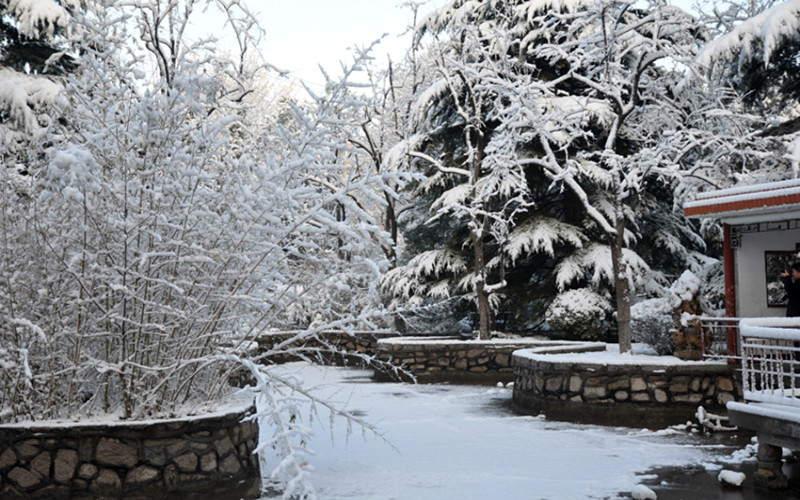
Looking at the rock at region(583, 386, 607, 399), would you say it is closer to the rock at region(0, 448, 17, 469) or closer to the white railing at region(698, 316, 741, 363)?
the white railing at region(698, 316, 741, 363)

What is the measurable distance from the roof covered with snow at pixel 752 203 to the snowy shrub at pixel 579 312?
18.7 feet

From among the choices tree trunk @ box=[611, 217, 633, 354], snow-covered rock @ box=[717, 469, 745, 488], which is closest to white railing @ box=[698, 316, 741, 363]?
tree trunk @ box=[611, 217, 633, 354]

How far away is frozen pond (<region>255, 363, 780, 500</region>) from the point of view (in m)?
5.96

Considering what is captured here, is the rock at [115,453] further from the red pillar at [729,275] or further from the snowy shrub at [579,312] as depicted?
the snowy shrub at [579,312]

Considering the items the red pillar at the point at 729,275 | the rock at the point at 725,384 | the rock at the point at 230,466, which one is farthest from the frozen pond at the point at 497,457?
the red pillar at the point at 729,275

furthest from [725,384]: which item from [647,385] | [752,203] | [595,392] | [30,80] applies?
[30,80]

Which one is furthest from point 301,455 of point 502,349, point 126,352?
point 502,349

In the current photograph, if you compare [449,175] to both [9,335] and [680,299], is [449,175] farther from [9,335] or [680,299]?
[9,335]

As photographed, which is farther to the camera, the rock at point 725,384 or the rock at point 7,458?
the rock at point 725,384

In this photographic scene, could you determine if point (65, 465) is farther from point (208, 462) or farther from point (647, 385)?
point (647, 385)

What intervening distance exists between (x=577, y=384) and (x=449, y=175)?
1085cm

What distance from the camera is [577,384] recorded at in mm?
10375

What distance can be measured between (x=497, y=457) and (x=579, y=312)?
985cm

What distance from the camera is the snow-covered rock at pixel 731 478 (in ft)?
19.8
